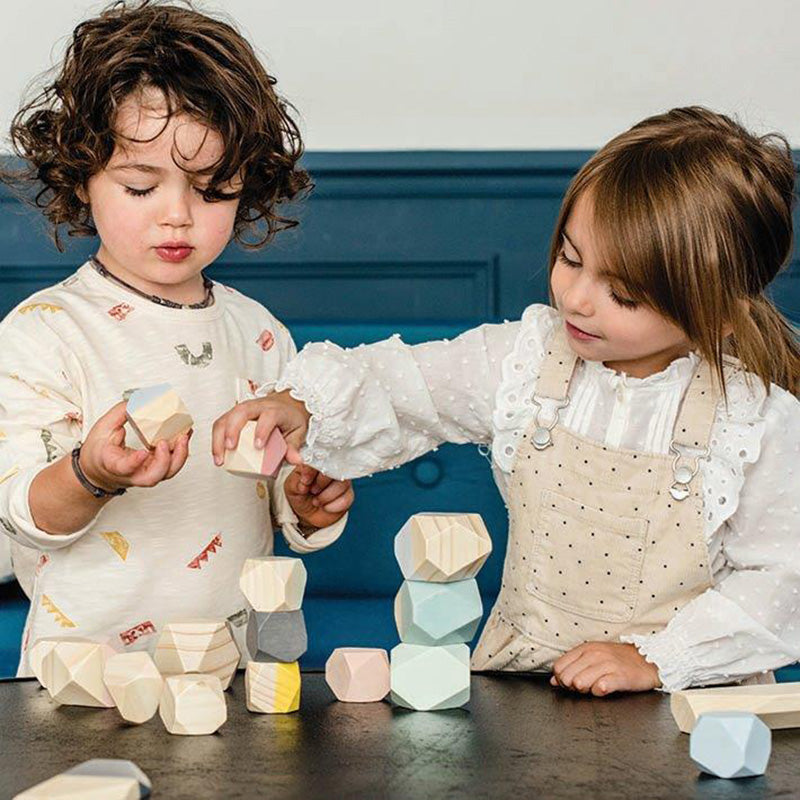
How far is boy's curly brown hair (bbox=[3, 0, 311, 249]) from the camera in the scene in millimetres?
1176

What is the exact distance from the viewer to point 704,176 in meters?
1.15

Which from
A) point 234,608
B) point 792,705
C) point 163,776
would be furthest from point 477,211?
point 163,776

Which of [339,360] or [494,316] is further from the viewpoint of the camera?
[494,316]

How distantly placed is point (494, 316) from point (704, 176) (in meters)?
0.84

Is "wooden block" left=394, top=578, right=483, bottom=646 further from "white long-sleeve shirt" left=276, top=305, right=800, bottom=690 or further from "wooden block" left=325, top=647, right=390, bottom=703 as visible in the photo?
"white long-sleeve shirt" left=276, top=305, right=800, bottom=690

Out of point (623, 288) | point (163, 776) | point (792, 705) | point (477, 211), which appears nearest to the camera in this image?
point (163, 776)

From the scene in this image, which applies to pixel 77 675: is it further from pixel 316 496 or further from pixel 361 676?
pixel 316 496

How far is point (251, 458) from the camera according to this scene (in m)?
0.94

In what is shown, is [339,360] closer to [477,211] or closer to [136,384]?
[136,384]

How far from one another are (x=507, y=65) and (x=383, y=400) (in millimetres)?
941

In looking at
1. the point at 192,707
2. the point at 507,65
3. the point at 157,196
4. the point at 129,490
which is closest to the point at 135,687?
the point at 192,707

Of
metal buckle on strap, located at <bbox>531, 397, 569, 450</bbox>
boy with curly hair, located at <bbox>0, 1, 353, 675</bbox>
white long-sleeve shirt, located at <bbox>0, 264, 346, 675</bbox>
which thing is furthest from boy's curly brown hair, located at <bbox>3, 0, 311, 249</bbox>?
metal buckle on strap, located at <bbox>531, 397, 569, 450</bbox>

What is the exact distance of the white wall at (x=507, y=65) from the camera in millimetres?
1948

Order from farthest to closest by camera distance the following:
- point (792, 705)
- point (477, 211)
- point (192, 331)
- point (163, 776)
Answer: point (477, 211)
point (192, 331)
point (792, 705)
point (163, 776)
